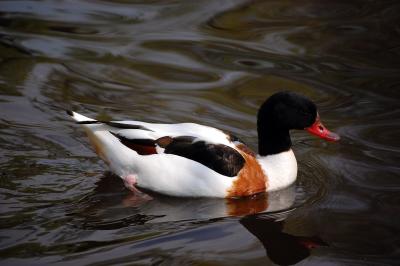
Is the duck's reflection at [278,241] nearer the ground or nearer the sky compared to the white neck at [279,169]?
nearer the ground

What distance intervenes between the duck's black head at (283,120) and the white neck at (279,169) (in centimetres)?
6

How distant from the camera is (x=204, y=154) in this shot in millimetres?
6602

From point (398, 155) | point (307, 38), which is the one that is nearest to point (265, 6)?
point (307, 38)

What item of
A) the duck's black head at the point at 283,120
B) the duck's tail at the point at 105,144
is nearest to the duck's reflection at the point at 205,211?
the duck's tail at the point at 105,144

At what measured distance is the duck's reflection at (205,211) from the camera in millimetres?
5879

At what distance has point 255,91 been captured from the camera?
30.0ft

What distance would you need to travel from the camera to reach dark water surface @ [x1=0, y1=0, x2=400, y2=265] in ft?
18.9

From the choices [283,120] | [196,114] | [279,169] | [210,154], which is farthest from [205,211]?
[196,114]

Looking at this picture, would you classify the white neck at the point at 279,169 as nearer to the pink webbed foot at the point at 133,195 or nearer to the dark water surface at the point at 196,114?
the dark water surface at the point at 196,114

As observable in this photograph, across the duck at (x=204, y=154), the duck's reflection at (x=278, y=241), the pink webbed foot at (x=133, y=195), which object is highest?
the duck at (x=204, y=154)

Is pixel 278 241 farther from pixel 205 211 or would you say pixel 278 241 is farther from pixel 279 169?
pixel 279 169

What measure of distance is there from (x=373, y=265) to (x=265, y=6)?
688cm

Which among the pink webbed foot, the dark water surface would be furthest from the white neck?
the pink webbed foot

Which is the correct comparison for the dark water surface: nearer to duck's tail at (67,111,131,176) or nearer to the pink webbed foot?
the pink webbed foot
